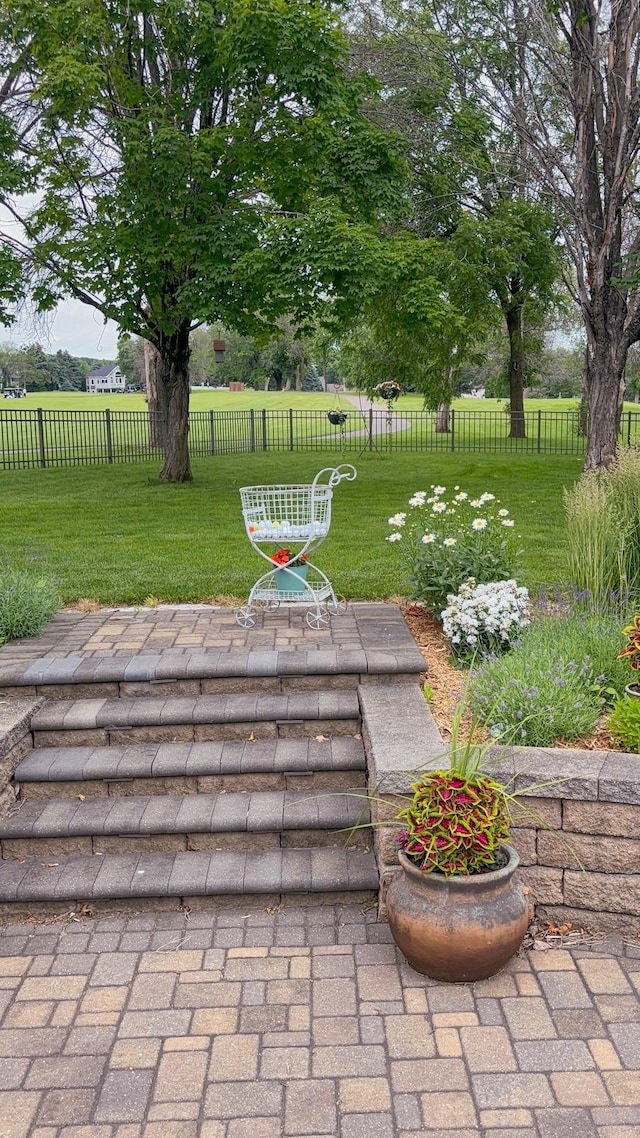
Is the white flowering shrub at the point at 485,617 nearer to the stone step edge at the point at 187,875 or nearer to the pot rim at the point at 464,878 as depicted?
the stone step edge at the point at 187,875

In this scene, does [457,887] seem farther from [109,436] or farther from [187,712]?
[109,436]

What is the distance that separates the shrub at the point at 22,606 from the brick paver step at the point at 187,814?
65.4 inches

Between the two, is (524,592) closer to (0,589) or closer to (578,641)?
(578,641)

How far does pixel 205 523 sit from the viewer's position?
1038 centimetres

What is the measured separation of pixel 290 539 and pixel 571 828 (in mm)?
2700

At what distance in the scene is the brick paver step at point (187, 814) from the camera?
385 cm

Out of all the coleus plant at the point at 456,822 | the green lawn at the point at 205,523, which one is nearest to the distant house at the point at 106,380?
the green lawn at the point at 205,523

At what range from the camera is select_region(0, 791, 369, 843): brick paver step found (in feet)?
12.6

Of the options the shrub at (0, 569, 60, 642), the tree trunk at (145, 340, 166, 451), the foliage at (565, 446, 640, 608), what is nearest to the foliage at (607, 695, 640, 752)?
the foliage at (565, 446, 640, 608)

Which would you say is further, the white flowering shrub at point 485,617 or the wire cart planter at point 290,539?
the wire cart planter at point 290,539

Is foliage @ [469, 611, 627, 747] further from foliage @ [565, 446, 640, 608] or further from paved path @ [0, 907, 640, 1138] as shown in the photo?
paved path @ [0, 907, 640, 1138]

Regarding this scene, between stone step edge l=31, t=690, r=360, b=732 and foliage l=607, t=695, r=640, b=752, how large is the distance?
4.10 ft

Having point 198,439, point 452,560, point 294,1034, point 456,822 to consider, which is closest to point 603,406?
point 452,560

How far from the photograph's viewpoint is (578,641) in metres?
4.59
